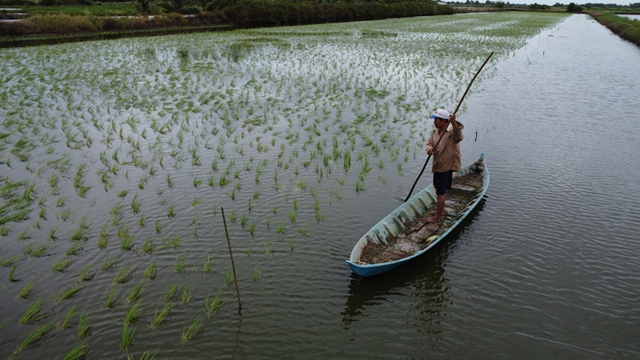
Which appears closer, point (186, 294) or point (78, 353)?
point (78, 353)

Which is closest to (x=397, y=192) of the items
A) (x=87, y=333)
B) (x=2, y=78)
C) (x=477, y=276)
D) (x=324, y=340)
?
(x=477, y=276)

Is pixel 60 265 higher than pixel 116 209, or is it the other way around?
pixel 116 209

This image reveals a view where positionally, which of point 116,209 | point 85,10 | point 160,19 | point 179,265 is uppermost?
point 85,10

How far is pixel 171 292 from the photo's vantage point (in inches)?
173

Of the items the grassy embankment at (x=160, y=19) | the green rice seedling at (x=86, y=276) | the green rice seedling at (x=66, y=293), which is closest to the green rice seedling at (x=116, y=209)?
the green rice seedling at (x=86, y=276)

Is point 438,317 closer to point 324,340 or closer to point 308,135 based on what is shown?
point 324,340

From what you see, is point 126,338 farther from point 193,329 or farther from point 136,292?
point 136,292

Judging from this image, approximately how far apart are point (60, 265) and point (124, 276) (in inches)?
33.0

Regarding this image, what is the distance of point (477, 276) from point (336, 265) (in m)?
1.65

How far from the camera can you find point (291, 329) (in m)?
4.02

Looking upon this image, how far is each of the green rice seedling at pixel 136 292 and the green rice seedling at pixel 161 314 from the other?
0.36 m

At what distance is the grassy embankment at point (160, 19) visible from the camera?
25.5 metres

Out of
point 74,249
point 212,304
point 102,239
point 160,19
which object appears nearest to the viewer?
point 212,304

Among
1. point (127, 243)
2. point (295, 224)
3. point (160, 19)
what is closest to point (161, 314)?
point (127, 243)
